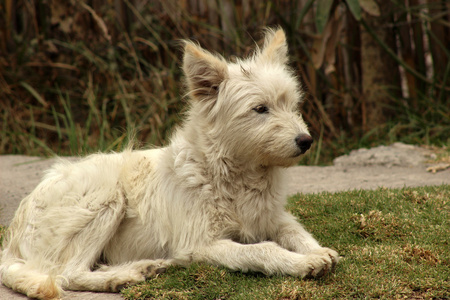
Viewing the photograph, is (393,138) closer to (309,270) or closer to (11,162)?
(309,270)

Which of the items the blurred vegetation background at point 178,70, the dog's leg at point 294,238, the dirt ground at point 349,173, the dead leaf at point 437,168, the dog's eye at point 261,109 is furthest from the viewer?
the blurred vegetation background at point 178,70

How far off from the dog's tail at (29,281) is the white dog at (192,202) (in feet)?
0.04

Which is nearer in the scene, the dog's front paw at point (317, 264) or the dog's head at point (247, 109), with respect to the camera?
the dog's front paw at point (317, 264)

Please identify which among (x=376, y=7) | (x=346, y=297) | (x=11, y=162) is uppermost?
(x=376, y=7)

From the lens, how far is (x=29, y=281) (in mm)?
3916

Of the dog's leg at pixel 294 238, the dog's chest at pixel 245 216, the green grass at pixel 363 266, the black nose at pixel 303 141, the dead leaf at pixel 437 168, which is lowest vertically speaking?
the dead leaf at pixel 437 168

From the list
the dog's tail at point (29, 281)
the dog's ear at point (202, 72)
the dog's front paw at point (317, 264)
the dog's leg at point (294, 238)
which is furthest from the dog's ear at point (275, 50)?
the dog's tail at point (29, 281)

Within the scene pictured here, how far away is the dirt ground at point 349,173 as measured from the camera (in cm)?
670

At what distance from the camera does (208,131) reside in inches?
173

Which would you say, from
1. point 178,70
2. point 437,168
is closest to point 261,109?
point 437,168

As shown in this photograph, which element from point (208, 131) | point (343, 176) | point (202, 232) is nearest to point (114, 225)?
point (202, 232)

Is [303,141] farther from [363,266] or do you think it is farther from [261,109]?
[363,266]

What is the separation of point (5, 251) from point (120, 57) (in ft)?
20.6

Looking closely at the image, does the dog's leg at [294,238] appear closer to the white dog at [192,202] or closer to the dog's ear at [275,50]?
the white dog at [192,202]
